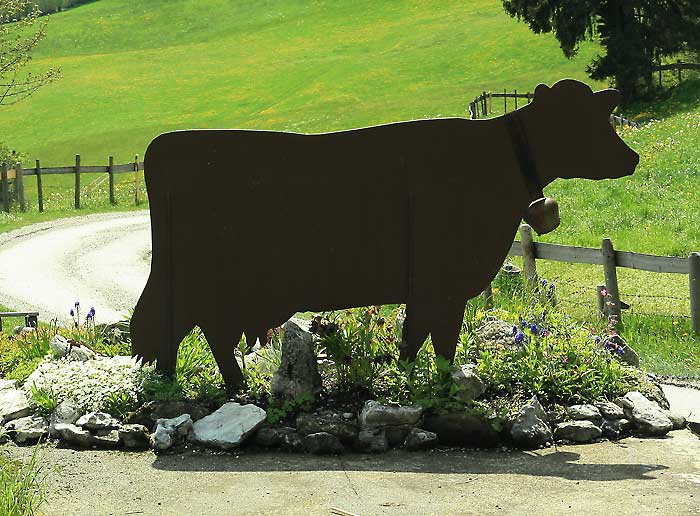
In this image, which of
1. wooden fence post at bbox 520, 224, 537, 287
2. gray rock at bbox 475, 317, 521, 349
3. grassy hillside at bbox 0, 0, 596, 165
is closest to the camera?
gray rock at bbox 475, 317, 521, 349

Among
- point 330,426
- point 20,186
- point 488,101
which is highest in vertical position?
point 488,101

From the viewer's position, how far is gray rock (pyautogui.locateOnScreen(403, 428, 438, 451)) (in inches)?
331

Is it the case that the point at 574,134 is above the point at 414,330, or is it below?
above

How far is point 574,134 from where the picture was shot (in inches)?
358

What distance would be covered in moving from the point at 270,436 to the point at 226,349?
3.57 feet

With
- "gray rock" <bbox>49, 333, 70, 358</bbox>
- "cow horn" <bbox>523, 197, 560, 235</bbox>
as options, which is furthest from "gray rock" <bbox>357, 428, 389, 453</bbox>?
"gray rock" <bbox>49, 333, 70, 358</bbox>

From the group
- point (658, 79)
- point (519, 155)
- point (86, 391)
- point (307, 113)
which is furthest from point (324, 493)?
point (307, 113)

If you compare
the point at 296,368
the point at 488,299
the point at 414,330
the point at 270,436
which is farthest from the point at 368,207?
the point at 488,299

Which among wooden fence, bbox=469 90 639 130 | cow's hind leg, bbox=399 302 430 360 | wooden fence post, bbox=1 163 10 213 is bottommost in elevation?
wooden fence post, bbox=1 163 10 213

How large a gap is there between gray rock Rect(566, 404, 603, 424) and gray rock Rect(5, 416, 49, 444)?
4.48 metres

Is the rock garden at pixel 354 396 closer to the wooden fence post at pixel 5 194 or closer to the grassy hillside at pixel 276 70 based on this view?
the wooden fence post at pixel 5 194

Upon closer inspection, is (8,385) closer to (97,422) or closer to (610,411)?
(97,422)

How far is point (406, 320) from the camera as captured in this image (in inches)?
364

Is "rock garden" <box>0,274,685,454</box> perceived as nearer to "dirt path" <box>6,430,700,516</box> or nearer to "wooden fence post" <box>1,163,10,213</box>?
"dirt path" <box>6,430,700,516</box>
